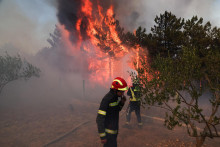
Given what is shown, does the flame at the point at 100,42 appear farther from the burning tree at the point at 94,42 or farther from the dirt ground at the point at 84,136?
the dirt ground at the point at 84,136

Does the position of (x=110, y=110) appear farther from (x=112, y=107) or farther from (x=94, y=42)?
(x=94, y=42)

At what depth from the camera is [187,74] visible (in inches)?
168

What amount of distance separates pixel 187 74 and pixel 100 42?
2255 centimetres

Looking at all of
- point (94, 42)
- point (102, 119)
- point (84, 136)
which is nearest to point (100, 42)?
point (94, 42)

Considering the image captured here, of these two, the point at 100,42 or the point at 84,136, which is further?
the point at 100,42

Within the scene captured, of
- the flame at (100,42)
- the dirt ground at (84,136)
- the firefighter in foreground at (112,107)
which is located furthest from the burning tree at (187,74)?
the flame at (100,42)

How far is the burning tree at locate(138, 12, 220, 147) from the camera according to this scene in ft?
13.8

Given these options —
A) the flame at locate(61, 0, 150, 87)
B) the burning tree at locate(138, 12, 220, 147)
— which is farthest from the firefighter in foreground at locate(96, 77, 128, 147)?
the flame at locate(61, 0, 150, 87)

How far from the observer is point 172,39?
12.8 meters

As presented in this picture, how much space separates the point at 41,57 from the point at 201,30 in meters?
44.7

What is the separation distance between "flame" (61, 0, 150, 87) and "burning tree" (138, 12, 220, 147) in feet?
38.6

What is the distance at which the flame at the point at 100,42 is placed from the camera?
2572 cm

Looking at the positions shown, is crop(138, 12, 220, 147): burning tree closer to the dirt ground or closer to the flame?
the dirt ground

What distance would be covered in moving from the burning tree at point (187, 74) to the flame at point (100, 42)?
11771 millimetres
